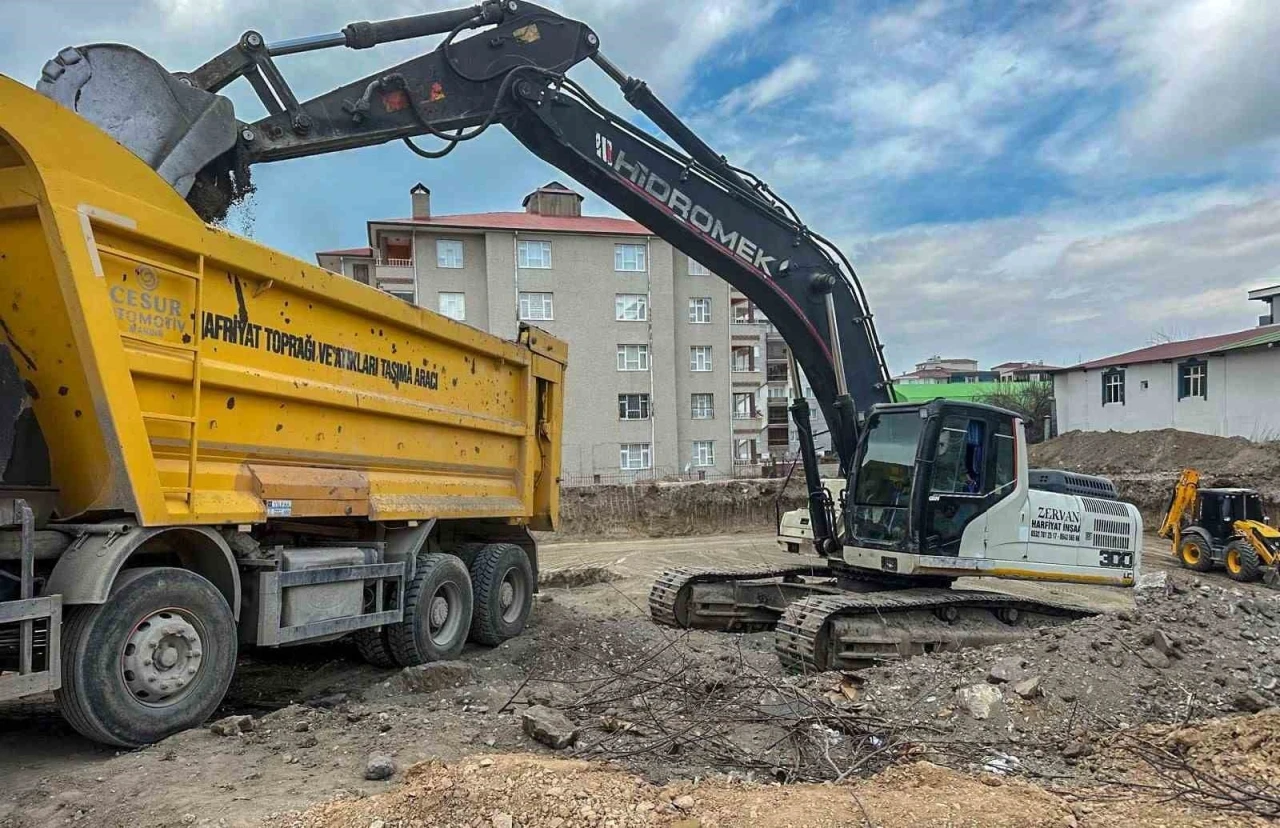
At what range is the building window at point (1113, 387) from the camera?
34750mm

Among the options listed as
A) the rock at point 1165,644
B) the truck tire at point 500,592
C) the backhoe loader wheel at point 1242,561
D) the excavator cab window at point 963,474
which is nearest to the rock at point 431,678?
the truck tire at point 500,592

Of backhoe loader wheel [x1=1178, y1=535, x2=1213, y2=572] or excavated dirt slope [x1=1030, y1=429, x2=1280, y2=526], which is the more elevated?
excavated dirt slope [x1=1030, y1=429, x2=1280, y2=526]

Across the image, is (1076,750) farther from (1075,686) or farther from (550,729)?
(550,729)

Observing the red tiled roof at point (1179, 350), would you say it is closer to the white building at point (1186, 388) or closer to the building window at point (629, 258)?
the white building at point (1186, 388)

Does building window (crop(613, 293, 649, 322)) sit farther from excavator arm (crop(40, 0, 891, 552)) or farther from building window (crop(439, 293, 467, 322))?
excavator arm (crop(40, 0, 891, 552))

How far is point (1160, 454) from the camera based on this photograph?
27.4 m

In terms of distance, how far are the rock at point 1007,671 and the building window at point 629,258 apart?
32.1 m

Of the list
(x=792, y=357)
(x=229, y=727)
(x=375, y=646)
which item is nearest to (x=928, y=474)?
(x=792, y=357)

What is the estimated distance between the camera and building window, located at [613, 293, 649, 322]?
121 ft

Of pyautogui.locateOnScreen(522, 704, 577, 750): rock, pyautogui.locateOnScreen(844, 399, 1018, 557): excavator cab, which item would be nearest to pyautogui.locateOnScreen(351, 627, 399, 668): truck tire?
pyautogui.locateOnScreen(522, 704, 577, 750): rock

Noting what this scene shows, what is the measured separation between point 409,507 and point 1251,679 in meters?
6.24

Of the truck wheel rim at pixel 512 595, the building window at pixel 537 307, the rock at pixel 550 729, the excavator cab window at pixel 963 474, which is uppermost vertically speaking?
the building window at pixel 537 307

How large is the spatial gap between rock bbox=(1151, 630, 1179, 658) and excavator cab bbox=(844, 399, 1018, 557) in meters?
1.67

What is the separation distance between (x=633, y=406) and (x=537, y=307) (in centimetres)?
570
